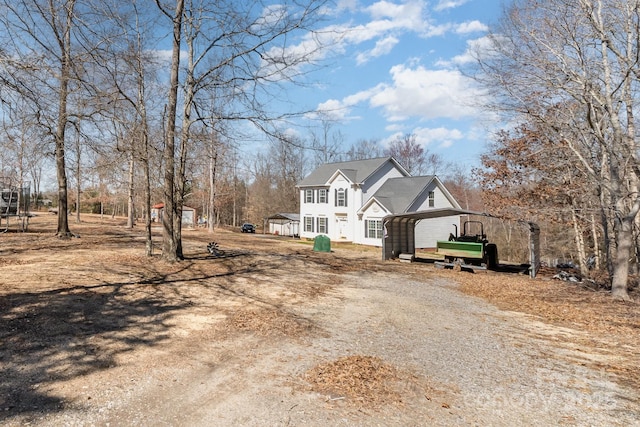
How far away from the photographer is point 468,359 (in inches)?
241

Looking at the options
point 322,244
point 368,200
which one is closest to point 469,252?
point 322,244

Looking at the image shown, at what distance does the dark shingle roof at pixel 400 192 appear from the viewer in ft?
97.6

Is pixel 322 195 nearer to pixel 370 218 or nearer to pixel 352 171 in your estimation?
pixel 352 171

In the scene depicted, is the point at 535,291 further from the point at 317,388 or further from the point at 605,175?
the point at 317,388

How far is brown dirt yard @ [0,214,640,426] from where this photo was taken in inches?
165

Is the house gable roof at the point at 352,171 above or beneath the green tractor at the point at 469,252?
above

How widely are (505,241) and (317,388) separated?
34410 millimetres

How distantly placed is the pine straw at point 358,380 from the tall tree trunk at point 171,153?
8.67 m

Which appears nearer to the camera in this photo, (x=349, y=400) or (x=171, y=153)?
(x=349, y=400)

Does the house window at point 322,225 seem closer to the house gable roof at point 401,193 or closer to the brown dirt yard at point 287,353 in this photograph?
the house gable roof at point 401,193

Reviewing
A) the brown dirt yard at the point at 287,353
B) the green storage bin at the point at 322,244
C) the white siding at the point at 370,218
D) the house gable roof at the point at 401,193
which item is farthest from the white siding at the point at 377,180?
the brown dirt yard at the point at 287,353

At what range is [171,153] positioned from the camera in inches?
488

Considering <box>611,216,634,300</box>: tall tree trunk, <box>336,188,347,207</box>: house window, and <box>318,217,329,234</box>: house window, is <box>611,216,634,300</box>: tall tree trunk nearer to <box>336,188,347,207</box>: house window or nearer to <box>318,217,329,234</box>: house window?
<box>336,188,347,207</box>: house window

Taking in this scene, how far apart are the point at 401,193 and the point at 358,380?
2717 centimetres
